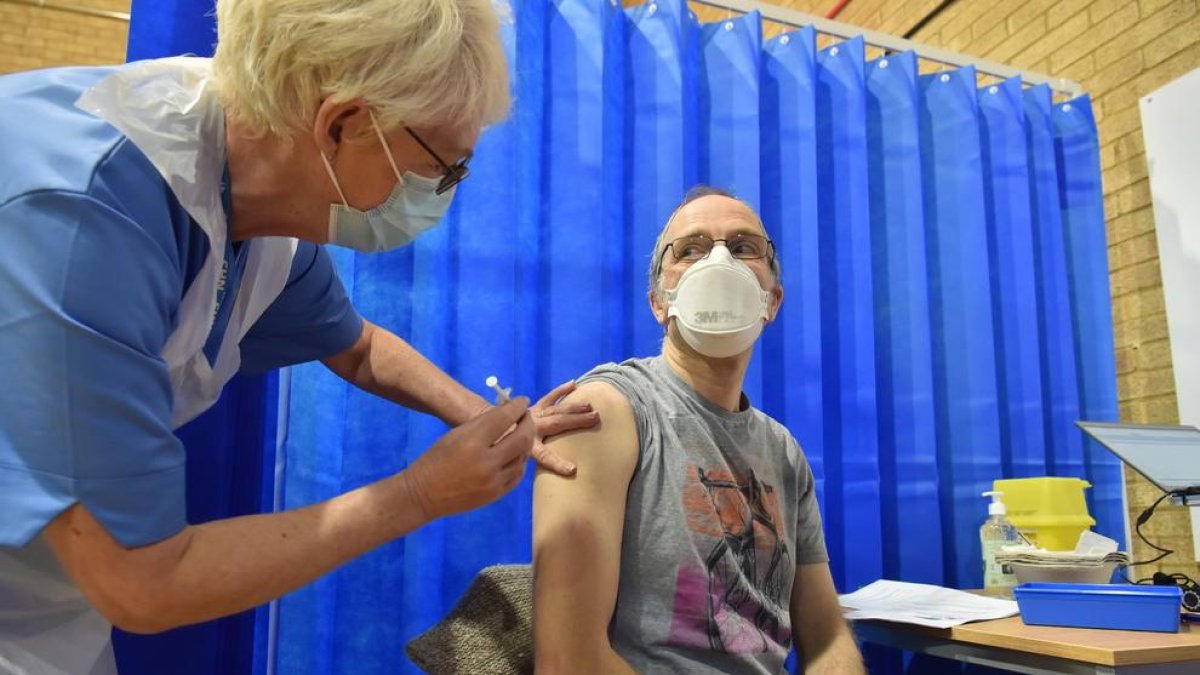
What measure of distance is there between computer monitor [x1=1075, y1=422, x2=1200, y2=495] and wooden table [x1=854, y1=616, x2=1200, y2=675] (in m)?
0.29

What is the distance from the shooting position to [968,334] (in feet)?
6.68

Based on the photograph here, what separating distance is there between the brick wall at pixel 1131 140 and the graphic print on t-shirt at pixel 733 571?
4.89ft

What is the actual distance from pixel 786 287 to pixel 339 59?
1291 mm

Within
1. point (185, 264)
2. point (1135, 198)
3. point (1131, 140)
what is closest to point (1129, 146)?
point (1131, 140)

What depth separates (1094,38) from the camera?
2.42m

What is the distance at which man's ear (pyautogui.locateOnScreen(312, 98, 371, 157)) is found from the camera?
80 centimetres

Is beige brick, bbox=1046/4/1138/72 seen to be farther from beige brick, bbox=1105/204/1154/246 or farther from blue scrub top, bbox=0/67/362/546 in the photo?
blue scrub top, bbox=0/67/362/546

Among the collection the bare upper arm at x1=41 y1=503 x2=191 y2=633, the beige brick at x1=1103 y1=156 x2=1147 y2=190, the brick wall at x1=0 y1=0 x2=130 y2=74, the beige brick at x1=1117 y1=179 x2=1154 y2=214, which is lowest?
the bare upper arm at x1=41 y1=503 x2=191 y2=633

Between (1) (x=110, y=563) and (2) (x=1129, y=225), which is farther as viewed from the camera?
(2) (x=1129, y=225)

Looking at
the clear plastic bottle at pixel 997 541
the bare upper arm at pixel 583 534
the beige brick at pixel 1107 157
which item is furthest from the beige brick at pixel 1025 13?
the bare upper arm at pixel 583 534

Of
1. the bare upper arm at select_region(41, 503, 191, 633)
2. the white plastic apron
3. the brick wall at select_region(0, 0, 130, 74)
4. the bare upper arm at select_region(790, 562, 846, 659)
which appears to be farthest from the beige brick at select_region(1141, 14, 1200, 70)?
the brick wall at select_region(0, 0, 130, 74)

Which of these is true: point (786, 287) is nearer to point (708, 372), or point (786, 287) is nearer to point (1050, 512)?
point (708, 372)

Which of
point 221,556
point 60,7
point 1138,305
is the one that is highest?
point 60,7

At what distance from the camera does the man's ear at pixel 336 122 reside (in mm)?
800
